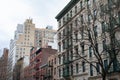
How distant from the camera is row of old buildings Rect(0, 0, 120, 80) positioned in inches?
1064

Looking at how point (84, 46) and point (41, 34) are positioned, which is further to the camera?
point (41, 34)

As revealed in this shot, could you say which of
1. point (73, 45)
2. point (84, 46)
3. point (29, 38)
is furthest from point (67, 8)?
point (29, 38)

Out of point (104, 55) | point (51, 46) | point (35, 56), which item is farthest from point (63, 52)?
point (35, 56)

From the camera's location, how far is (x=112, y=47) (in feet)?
84.6

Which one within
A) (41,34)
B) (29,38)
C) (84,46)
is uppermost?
(41,34)

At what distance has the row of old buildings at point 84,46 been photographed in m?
27.0

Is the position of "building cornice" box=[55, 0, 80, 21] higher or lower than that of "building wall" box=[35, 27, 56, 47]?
lower

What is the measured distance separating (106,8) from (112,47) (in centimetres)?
466

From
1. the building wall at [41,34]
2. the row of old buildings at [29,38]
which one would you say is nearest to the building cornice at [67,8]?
the row of old buildings at [29,38]

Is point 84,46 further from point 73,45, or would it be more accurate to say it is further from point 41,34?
point 41,34

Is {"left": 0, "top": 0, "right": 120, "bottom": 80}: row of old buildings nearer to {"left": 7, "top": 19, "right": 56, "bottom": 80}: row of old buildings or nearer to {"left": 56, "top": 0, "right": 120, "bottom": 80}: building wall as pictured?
{"left": 56, "top": 0, "right": 120, "bottom": 80}: building wall

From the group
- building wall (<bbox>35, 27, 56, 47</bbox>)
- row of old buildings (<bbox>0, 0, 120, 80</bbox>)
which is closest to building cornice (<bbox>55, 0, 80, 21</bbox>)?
row of old buildings (<bbox>0, 0, 120, 80</bbox>)

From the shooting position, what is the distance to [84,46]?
43094 mm

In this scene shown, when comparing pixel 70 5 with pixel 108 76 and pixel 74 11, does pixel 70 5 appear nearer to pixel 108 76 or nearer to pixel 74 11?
pixel 74 11
